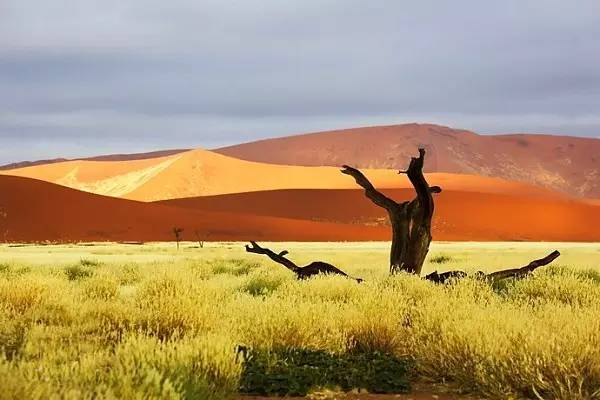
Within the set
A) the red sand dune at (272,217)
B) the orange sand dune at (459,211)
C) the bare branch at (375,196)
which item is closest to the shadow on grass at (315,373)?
the bare branch at (375,196)

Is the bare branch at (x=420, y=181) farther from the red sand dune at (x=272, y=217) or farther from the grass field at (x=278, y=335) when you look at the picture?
the red sand dune at (x=272, y=217)

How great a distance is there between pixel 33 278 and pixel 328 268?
4.47 m

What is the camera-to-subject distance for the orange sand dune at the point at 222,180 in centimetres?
9969

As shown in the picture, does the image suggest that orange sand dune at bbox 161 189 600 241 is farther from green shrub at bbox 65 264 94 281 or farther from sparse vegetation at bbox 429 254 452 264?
green shrub at bbox 65 264 94 281

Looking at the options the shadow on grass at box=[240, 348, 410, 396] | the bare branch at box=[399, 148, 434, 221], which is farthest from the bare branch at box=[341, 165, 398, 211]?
the shadow on grass at box=[240, 348, 410, 396]

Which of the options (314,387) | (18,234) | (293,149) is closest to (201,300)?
(314,387)

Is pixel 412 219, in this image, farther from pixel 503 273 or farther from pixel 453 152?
pixel 453 152

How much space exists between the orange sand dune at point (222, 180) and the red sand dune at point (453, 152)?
29.9 m

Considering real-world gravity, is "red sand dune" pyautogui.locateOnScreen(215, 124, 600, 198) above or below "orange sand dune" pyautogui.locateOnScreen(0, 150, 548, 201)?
above

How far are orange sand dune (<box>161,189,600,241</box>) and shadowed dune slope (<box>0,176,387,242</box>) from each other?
906cm

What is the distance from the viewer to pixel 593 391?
19.8 ft

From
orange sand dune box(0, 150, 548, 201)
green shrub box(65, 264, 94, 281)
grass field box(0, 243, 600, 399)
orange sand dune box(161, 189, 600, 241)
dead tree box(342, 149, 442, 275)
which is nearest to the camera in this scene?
grass field box(0, 243, 600, 399)

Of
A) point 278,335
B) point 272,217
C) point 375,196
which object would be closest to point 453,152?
point 272,217

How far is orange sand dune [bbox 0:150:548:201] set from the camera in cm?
9969
